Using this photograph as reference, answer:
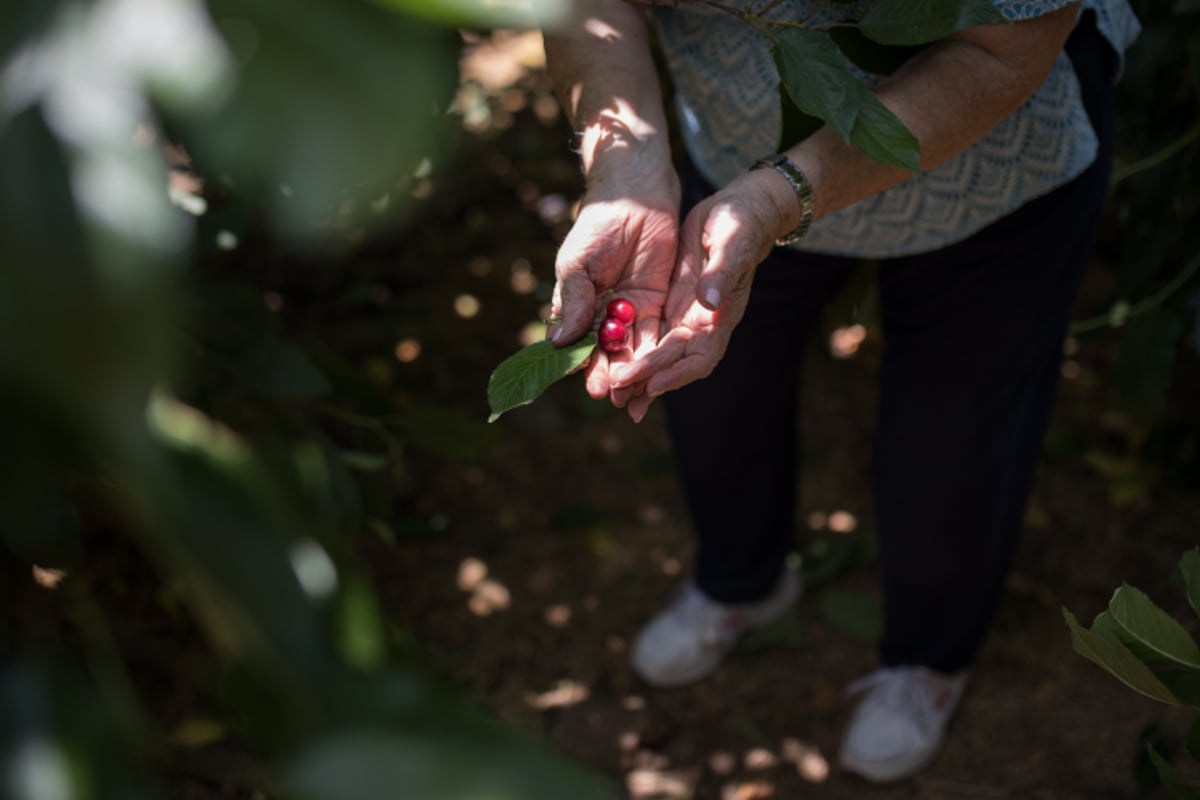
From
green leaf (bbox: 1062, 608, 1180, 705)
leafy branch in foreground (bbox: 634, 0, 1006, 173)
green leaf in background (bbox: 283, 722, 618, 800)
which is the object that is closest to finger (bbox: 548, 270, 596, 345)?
leafy branch in foreground (bbox: 634, 0, 1006, 173)

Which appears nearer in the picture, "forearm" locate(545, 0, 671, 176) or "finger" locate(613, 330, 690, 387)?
"finger" locate(613, 330, 690, 387)

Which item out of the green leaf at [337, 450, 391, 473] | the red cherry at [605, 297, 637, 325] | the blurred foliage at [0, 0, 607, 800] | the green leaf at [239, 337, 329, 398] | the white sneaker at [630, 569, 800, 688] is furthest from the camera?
the white sneaker at [630, 569, 800, 688]

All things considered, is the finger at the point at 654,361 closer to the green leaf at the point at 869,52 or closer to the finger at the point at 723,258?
the finger at the point at 723,258

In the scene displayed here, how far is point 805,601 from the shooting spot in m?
2.51

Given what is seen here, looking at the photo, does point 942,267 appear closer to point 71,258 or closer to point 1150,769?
point 1150,769

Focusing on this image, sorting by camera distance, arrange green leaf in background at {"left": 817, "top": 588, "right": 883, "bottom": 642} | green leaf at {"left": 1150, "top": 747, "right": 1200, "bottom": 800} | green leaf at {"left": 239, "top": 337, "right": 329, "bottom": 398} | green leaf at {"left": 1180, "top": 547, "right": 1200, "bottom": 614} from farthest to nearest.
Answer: green leaf in background at {"left": 817, "top": 588, "right": 883, "bottom": 642}
green leaf at {"left": 239, "top": 337, "right": 329, "bottom": 398}
green leaf at {"left": 1150, "top": 747, "right": 1200, "bottom": 800}
green leaf at {"left": 1180, "top": 547, "right": 1200, "bottom": 614}

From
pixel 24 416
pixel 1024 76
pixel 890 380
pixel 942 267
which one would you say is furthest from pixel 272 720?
pixel 890 380

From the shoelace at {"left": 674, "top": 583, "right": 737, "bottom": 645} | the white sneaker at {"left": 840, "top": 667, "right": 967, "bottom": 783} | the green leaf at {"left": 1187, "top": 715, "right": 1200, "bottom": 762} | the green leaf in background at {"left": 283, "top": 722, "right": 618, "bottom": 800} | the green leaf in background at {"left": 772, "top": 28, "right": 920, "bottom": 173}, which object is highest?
the green leaf in background at {"left": 283, "top": 722, "right": 618, "bottom": 800}

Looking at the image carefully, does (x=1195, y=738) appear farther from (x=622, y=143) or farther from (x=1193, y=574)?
(x=622, y=143)

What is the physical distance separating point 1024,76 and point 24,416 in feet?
4.18

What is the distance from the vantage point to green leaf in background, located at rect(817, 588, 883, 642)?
7.97 feet

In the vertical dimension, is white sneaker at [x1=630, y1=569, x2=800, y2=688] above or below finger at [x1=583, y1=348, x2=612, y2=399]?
below

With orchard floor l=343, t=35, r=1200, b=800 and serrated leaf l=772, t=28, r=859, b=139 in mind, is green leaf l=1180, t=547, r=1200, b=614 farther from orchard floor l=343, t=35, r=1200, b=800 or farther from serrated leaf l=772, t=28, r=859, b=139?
orchard floor l=343, t=35, r=1200, b=800

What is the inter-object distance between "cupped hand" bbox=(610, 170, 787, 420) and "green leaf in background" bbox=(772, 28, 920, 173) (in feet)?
0.62
